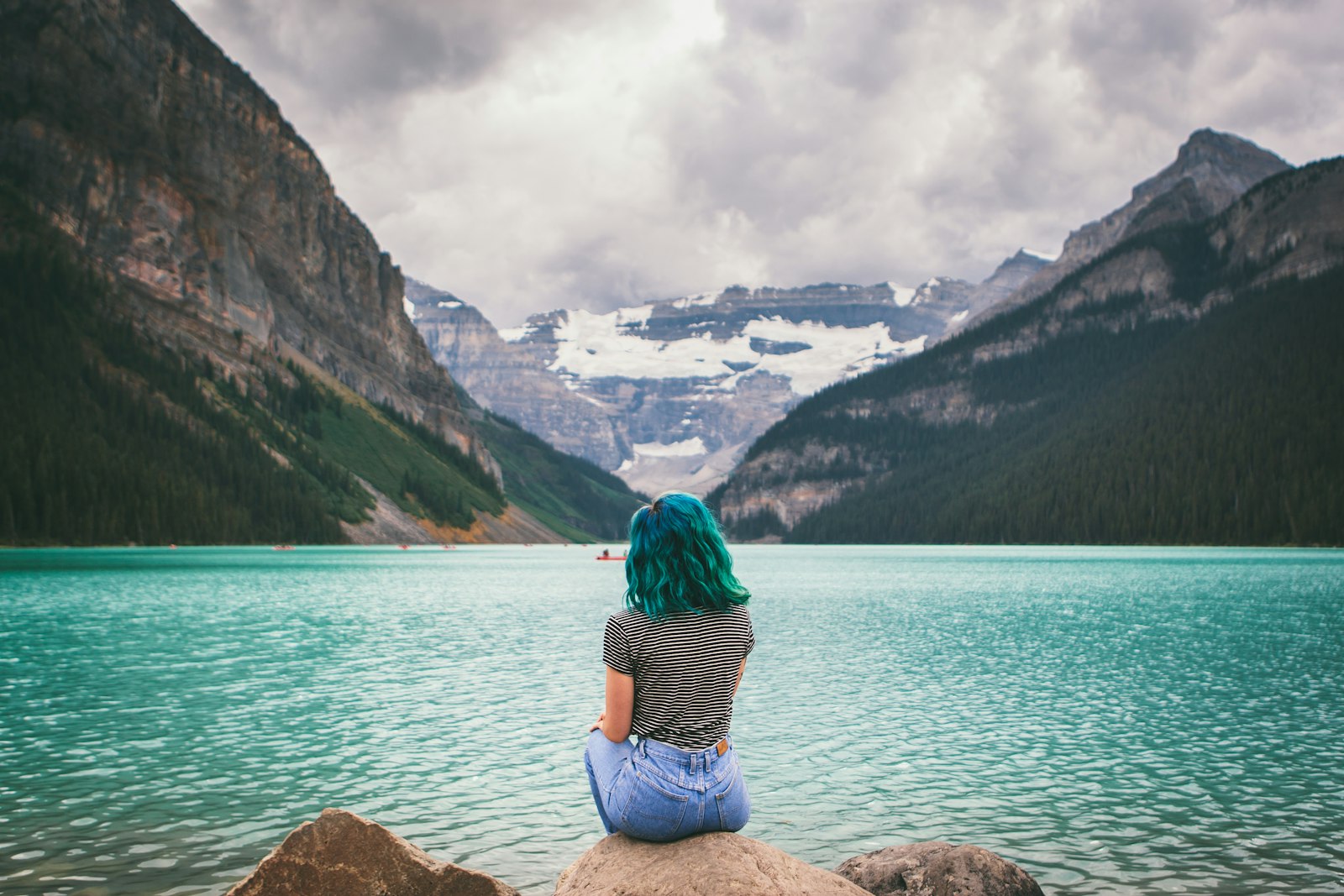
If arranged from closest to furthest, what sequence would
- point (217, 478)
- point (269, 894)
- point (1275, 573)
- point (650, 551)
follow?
point (650, 551)
point (269, 894)
point (1275, 573)
point (217, 478)

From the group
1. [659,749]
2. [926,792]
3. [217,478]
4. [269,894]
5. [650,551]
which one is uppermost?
[217,478]

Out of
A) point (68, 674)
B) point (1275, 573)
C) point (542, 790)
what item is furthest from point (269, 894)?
point (1275, 573)

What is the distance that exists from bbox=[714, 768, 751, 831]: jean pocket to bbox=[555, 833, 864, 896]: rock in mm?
136

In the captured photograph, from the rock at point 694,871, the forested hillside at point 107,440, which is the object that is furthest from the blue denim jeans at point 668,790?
the forested hillside at point 107,440

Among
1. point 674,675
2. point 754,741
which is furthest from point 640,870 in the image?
point 754,741

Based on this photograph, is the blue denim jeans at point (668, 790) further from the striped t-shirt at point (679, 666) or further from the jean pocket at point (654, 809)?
the striped t-shirt at point (679, 666)

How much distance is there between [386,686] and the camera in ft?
100

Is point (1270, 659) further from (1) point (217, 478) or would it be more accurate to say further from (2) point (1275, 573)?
(1) point (217, 478)

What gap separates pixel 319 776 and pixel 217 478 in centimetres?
17588

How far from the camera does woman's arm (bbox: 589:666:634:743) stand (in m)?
8.20

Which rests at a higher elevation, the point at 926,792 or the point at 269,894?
the point at 269,894

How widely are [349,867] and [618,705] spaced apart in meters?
3.58

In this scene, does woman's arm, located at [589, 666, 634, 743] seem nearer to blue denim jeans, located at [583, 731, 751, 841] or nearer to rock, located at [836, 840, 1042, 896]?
blue denim jeans, located at [583, 731, 751, 841]

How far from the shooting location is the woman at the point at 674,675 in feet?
26.6
